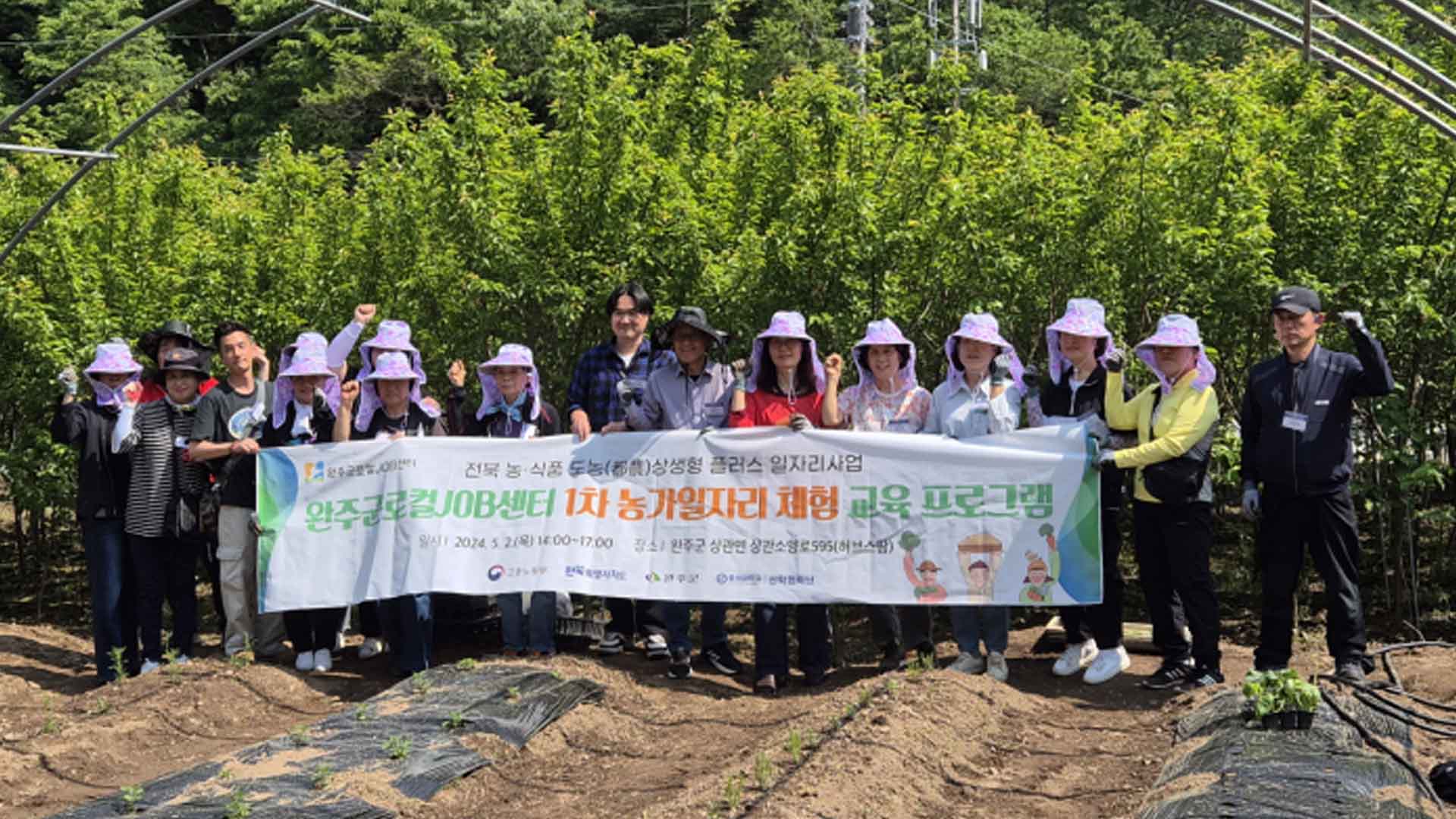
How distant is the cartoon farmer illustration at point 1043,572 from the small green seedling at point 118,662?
18.1 ft

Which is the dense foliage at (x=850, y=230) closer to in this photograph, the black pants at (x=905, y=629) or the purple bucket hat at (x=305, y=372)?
the purple bucket hat at (x=305, y=372)

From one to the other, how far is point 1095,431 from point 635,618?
323 centimetres

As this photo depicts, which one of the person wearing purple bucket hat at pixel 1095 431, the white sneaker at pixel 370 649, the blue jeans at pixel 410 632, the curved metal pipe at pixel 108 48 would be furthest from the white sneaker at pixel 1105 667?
the curved metal pipe at pixel 108 48

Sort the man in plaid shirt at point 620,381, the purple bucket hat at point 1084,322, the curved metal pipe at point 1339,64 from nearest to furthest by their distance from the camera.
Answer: the curved metal pipe at point 1339,64
the purple bucket hat at point 1084,322
the man in plaid shirt at point 620,381

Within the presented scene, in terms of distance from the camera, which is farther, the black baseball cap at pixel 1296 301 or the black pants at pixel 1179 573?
the black pants at pixel 1179 573

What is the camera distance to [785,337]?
30.7 ft

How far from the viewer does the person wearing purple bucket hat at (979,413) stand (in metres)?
9.34

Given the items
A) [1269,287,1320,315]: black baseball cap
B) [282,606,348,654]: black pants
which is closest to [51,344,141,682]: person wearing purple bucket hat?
[282,606,348,654]: black pants

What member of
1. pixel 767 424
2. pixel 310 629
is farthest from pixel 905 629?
pixel 310 629

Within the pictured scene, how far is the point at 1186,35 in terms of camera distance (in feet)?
152

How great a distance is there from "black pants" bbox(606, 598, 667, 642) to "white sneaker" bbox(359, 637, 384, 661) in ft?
5.18

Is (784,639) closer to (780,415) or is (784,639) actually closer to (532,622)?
(780,415)

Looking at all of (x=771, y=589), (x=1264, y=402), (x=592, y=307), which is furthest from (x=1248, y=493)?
(x=592, y=307)

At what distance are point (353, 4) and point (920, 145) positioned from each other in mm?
32524
